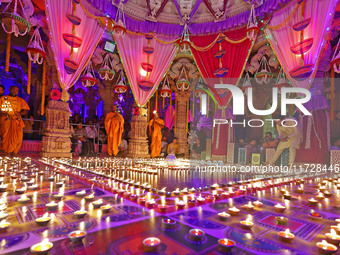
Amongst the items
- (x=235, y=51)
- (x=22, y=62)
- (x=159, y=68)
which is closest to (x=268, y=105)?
(x=235, y=51)

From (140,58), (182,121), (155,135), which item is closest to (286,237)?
(140,58)

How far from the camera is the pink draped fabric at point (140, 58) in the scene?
8203 mm

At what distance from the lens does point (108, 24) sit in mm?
7645

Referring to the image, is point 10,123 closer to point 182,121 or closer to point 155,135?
point 155,135

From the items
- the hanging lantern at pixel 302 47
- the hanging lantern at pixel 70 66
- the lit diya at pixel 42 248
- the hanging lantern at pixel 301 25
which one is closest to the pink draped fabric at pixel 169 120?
the hanging lantern at pixel 70 66

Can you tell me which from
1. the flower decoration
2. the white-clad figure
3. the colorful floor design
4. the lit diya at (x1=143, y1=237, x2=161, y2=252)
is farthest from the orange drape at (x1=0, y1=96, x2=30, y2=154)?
the white-clad figure

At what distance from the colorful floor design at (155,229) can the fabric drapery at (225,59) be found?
6.60 metres

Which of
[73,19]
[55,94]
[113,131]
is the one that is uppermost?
[73,19]

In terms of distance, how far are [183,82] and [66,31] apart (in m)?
5.23

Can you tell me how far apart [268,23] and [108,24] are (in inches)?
244

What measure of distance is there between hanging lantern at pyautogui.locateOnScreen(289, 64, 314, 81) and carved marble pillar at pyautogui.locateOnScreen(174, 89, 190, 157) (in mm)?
6727

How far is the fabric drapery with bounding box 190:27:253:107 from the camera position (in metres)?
7.95

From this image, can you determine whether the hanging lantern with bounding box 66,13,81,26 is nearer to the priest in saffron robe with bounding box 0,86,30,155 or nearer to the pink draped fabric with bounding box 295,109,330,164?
the priest in saffron robe with bounding box 0,86,30,155

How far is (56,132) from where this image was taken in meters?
7.44
